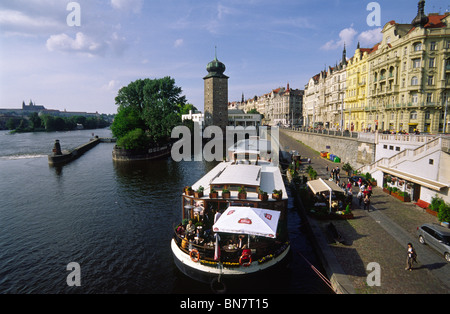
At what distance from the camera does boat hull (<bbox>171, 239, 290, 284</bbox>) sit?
14133 mm

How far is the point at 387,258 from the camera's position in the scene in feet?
50.6

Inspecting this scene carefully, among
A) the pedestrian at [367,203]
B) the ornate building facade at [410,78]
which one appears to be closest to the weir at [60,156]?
the pedestrian at [367,203]

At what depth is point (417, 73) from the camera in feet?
147

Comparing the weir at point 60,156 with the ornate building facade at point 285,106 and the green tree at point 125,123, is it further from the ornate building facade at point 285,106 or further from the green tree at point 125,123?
the ornate building facade at point 285,106

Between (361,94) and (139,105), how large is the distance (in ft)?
222

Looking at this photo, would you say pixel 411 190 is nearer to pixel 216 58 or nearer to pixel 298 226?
pixel 298 226

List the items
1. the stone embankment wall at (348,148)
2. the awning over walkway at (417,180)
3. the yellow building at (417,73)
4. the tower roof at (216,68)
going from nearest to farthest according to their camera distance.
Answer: the awning over walkway at (417,180)
the stone embankment wall at (348,148)
the yellow building at (417,73)
the tower roof at (216,68)

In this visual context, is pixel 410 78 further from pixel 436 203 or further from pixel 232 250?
pixel 232 250

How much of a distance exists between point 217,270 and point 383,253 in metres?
10.1

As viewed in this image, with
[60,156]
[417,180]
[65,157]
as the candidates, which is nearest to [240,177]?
[417,180]

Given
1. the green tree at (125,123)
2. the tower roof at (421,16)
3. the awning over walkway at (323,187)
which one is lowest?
the awning over walkway at (323,187)

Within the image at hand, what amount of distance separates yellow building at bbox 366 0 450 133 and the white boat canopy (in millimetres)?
39740

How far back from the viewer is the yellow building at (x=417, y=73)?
142ft

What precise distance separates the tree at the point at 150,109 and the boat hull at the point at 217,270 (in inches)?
2248
